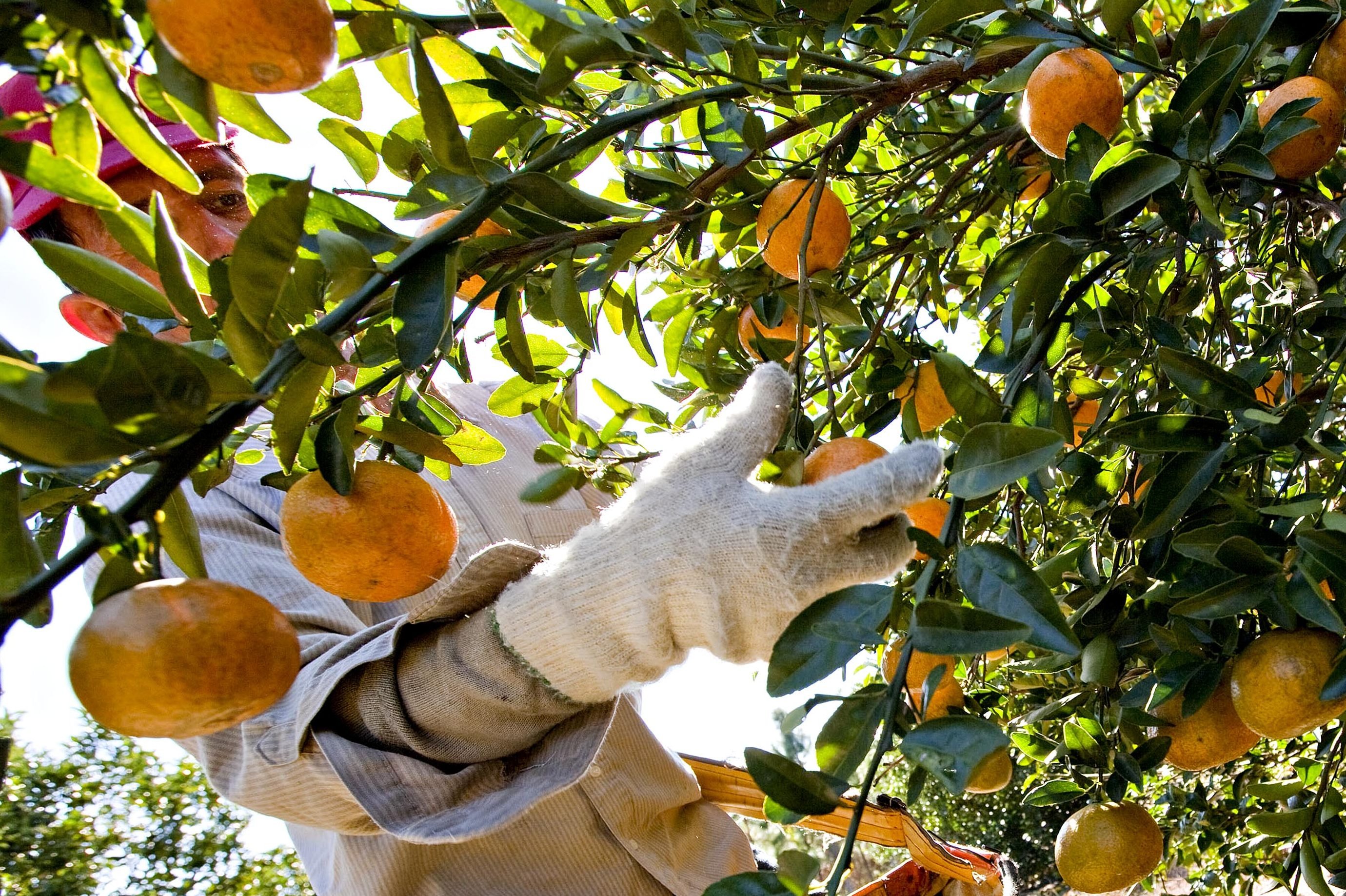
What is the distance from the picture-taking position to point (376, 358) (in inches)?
32.8

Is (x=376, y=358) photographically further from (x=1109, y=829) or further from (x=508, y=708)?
(x=1109, y=829)

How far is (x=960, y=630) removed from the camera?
0.62 metres

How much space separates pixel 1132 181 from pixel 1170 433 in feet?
0.69

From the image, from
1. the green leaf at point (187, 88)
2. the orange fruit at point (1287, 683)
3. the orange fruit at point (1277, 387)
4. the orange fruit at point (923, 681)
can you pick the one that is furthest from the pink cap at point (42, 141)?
the orange fruit at point (1277, 387)

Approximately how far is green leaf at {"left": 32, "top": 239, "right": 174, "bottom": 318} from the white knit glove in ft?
1.24

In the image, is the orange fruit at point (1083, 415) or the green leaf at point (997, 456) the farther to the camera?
the orange fruit at point (1083, 415)

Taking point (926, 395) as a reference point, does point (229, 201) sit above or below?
above

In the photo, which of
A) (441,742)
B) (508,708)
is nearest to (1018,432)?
(508,708)

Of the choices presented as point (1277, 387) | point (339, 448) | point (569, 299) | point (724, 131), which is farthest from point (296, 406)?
point (1277, 387)

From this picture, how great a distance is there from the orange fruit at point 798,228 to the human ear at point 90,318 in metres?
0.83

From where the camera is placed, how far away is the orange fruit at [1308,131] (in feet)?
2.97

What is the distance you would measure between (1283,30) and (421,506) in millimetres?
883

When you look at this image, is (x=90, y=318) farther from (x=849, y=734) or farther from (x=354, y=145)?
(x=849, y=734)

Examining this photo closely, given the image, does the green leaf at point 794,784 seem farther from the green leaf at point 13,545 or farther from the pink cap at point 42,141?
the pink cap at point 42,141
